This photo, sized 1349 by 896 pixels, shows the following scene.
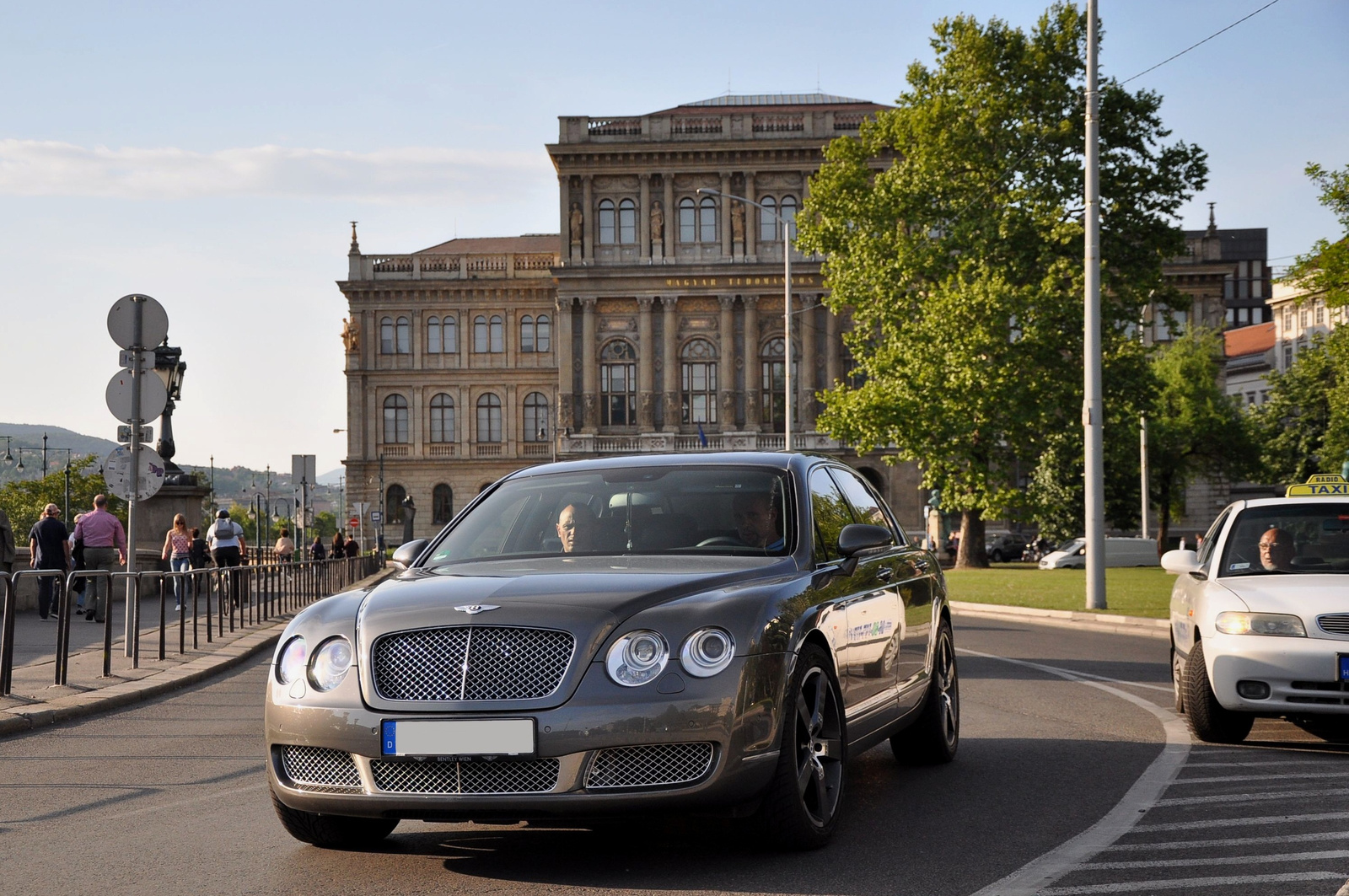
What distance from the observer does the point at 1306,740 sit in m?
10.2

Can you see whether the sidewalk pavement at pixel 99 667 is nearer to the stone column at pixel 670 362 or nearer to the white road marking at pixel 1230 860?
the white road marking at pixel 1230 860

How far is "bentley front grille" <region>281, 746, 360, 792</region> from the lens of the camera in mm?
6109

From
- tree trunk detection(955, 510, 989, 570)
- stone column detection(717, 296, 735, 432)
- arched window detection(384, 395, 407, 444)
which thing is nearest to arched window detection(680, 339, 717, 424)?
stone column detection(717, 296, 735, 432)

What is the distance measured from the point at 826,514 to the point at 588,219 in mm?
79248

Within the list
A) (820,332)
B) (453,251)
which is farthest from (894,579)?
(453,251)

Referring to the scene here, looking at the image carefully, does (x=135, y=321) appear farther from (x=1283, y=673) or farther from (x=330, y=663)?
(x=1283, y=673)

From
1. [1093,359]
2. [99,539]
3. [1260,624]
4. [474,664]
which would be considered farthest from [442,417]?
[474,664]

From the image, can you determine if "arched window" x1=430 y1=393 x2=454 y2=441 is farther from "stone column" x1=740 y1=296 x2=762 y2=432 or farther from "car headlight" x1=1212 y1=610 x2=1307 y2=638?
"car headlight" x1=1212 y1=610 x2=1307 y2=638

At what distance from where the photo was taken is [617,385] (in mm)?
87000

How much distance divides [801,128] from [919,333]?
148 ft

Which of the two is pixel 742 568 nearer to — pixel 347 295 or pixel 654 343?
pixel 654 343

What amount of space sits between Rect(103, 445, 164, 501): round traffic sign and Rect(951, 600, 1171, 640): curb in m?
12.2

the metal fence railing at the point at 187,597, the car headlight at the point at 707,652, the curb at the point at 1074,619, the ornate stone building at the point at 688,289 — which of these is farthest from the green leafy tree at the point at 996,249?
the ornate stone building at the point at 688,289

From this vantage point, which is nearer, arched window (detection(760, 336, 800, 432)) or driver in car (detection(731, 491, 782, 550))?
driver in car (detection(731, 491, 782, 550))
